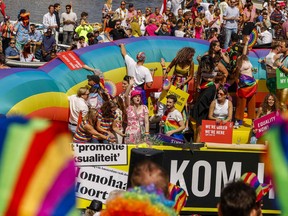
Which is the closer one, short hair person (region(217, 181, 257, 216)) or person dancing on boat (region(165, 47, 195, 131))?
short hair person (region(217, 181, 257, 216))

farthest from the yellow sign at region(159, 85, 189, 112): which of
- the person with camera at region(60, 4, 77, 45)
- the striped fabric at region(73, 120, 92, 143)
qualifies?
the person with camera at region(60, 4, 77, 45)

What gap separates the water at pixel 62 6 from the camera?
28.7 metres

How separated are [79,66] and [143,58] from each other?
1.03 meters

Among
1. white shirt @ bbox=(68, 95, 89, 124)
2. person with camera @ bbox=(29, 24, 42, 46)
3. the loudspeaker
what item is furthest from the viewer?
person with camera @ bbox=(29, 24, 42, 46)

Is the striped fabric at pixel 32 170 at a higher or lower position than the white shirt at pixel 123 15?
lower

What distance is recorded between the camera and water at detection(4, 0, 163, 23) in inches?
1129

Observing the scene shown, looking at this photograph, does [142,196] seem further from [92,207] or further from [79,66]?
[79,66]

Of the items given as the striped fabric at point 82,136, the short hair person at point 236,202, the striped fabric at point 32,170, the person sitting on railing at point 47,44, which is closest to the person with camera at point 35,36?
the person sitting on railing at point 47,44

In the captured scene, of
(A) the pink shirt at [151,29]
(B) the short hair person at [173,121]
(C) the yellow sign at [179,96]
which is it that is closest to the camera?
(B) the short hair person at [173,121]

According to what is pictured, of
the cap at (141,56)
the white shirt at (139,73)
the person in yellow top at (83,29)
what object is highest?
the person in yellow top at (83,29)

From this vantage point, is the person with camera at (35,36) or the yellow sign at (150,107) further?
the person with camera at (35,36)

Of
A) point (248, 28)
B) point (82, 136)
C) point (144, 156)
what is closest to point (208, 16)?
point (248, 28)

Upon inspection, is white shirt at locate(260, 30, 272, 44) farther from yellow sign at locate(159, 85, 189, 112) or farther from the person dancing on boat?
yellow sign at locate(159, 85, 189, 112)

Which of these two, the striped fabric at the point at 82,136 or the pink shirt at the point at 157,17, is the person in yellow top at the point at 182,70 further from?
the pink shirt at the point at 157,17
